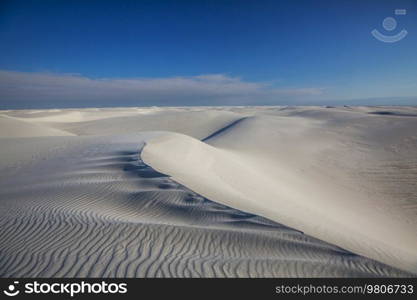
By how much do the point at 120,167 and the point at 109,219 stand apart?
14.2 ft

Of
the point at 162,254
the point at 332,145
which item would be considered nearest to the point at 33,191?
the point at 162,254

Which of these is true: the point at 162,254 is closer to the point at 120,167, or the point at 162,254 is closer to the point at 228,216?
the point at 228,216

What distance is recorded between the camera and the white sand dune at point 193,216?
155 inches

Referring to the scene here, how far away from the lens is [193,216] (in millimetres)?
5562

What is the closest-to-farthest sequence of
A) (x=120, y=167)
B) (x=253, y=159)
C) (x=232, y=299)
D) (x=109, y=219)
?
(x=232, y=299) < (x=109, y=219) < (x=120, y=167) < (x=253, y=159)

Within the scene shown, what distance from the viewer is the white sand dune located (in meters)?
3.93

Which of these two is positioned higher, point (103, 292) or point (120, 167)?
point (120, 167)

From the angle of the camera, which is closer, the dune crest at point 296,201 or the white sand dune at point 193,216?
the white sand dune at point 193,216

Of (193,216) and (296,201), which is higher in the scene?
(193,216)

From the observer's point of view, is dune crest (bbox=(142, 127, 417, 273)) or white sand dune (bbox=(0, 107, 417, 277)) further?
dune crest (bbox=(142, 127, 417, 273))

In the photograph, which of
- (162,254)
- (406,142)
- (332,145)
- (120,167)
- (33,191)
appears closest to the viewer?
(162,254)

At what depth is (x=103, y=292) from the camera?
3420 millimetres

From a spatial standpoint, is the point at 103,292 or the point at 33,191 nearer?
the point at 103,292

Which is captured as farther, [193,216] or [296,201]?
[296,201]
